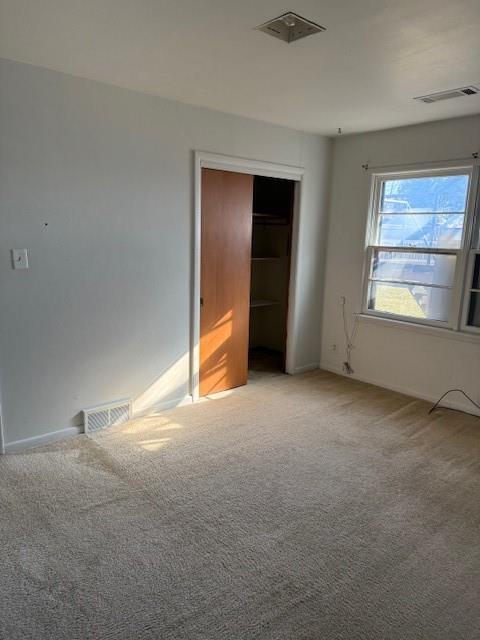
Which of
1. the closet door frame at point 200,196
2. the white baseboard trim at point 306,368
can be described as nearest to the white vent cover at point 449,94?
the closet door frame at point 200,196

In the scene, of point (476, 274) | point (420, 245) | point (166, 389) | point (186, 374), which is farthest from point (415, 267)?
point (166, 389)

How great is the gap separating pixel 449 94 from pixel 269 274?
302 cm

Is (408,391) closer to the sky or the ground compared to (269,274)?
closer to the ground

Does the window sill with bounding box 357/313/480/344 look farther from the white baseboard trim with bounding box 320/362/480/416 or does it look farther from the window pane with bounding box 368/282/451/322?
the white baseboard trim with bounding box 320/362/480/416

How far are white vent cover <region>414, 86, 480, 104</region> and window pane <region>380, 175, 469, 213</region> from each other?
89 cm

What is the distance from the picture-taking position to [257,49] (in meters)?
2.47

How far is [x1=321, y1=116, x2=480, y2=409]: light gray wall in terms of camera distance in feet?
13.2

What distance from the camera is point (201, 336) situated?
4.16 meters

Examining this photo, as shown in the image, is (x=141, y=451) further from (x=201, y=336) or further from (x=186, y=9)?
(x=186, y=9)

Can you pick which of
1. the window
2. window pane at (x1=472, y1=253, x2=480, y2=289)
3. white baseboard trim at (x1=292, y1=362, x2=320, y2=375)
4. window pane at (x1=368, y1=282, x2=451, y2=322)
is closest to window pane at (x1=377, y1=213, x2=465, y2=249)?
the window

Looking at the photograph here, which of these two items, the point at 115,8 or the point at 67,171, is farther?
the point at 67,171

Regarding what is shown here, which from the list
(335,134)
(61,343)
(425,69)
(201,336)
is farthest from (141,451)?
(335,134)

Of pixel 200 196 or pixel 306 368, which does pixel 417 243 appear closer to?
pixel 306 368

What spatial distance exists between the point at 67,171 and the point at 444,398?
3.70 m
